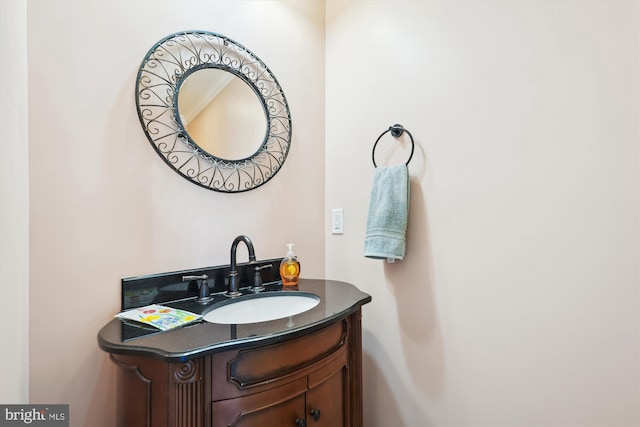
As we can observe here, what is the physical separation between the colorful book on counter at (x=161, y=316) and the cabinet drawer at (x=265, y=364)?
0.68 ft

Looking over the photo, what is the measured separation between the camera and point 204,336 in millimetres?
725

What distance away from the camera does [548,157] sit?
93 centimetres

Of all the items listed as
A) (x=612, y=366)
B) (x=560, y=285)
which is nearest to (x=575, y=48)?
(x=560, y=285)

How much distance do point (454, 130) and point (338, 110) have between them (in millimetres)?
661

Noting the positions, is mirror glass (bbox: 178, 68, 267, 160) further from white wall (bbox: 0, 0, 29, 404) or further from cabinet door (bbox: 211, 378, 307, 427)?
cabinet door (bbox: 211, 378, 307, 427)

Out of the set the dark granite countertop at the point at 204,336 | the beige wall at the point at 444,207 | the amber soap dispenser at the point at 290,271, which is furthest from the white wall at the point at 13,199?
the amber soap dispenser at the point at 290,271

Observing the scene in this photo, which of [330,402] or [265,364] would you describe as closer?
[265,364]

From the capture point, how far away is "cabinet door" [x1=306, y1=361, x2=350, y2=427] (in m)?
0.87

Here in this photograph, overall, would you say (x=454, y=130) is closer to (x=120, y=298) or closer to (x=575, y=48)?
(x=575, y=48)

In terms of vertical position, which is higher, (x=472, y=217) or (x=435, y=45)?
(x=435, y=45)

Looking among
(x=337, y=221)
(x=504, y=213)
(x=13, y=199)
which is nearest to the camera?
(x=13, y=199)

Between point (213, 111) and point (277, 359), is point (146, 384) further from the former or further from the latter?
point (213, 111)

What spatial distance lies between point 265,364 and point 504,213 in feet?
3.05

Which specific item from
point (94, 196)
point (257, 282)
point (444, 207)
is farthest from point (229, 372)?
point (444, 207)
